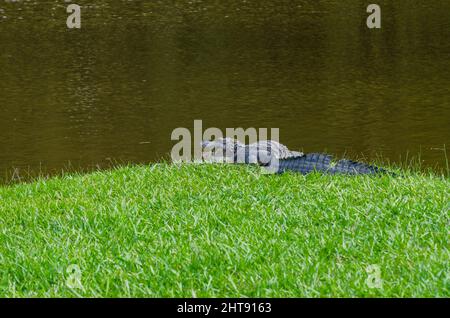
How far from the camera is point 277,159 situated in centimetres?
776

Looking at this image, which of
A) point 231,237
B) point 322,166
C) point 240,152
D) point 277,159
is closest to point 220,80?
point 240,152

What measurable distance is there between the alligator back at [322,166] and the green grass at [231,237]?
0.89 ft

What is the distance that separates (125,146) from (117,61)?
8309mm

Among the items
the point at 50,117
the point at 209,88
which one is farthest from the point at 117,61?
the point at 50,117

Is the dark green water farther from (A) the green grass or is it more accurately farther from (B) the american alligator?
(A) the green grass

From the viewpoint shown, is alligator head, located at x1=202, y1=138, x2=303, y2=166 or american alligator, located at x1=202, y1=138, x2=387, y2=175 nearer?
american alligator, located at x1=202, y1=138, x2=387, y2=175

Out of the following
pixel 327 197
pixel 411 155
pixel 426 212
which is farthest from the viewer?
pixel 411 155

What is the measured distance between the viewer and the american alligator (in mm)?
7501

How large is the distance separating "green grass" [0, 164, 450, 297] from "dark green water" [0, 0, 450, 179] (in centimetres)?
462

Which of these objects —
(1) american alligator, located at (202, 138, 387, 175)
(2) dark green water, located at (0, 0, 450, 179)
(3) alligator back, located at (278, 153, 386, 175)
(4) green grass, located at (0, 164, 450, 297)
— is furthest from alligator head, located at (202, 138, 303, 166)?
(2) dark green water, located at (0, 0, 450, 179)

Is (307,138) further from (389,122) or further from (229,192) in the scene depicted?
(229,192)

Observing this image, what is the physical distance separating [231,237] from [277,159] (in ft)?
8.79

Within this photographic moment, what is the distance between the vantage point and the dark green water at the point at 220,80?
1305 centimetres
